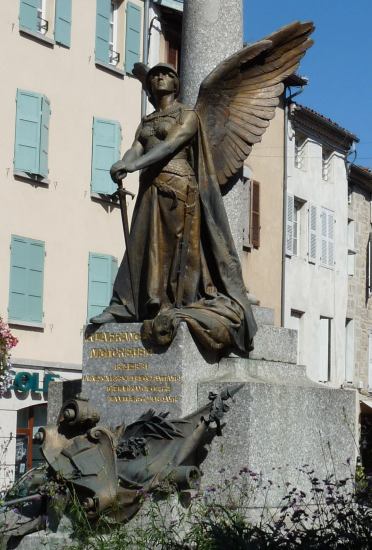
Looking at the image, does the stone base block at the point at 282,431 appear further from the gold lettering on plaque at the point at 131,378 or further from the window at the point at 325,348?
the window at the point at 325,348

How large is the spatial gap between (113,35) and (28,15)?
300 cm

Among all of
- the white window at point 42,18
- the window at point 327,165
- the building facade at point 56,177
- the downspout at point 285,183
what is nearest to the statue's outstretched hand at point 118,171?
the building facade at point 56,177

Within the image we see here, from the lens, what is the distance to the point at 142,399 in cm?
1006

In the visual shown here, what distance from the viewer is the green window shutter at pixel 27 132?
26.2 metres

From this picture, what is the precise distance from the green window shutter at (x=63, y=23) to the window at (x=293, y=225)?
9.60 m

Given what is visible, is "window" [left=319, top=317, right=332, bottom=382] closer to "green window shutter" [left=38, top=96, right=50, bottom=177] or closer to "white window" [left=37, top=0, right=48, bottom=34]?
"green window shutter" [left=38, top=96, right=50, bottom=177]

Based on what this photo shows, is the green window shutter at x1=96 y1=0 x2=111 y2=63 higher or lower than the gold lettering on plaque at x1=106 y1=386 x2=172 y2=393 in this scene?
higher

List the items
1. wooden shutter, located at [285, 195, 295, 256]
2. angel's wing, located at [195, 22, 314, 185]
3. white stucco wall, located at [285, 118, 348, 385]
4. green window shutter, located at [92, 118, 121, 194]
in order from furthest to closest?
white stucco wall, located at [285, 118, 348, 385] < wooden shutter, located at [285, 195, 295, 256] < green window shutter, located at [92, 118, 121, 194] < angel's wing, located at [195, 22, 314, 185]

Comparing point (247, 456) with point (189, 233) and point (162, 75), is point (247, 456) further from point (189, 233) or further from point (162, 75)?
point (162, 75)

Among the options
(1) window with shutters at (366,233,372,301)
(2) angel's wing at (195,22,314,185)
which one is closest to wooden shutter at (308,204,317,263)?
(1) window with shutters at (366,233,372,301)

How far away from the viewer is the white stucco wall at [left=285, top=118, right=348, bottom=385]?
36.0 meters

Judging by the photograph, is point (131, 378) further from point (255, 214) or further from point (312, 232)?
point (312, 232)

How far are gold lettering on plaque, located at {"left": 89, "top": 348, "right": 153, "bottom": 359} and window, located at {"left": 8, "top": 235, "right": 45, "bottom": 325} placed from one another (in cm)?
1518

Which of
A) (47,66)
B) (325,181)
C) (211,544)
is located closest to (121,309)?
(211,544)
